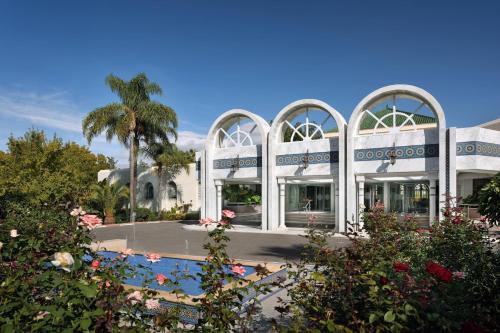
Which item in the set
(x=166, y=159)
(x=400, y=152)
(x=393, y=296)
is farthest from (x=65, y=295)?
(x=166, y=159)

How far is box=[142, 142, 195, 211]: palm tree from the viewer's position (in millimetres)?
28578

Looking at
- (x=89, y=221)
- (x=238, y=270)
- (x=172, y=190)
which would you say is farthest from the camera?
(x=172, y=190)

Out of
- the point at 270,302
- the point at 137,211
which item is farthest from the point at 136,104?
the point at 270,302

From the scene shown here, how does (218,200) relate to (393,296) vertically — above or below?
below

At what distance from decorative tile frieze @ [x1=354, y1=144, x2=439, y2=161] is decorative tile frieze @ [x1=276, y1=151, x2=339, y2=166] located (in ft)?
3.82

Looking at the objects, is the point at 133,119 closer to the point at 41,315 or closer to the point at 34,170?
the point at 34,170

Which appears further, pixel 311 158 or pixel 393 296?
pixel 311 158

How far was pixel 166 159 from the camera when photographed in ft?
93.7

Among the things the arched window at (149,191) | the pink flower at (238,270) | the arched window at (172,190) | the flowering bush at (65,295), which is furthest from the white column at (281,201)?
the pink flower at (238,270)

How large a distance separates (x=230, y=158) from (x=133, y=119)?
879 cm

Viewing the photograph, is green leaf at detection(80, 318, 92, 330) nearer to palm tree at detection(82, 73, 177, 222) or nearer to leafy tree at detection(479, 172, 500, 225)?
leafy tree at detection(479, 172, 500, 225)

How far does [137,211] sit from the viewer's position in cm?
2777

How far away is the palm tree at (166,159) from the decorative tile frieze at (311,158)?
1119 centimetres

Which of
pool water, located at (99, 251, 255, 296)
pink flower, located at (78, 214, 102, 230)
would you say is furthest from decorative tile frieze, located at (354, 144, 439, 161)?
pink flower, located at (78, 214, 102, 230)
